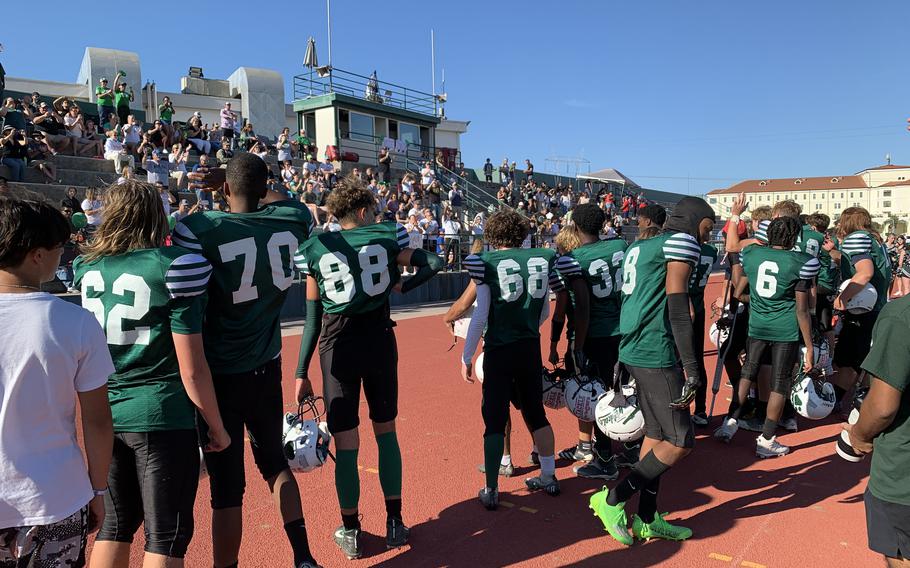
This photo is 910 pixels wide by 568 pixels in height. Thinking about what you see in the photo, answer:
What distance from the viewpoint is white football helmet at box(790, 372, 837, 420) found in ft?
16.2

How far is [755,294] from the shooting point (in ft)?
16.6

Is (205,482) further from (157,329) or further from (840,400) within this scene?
(840,400)

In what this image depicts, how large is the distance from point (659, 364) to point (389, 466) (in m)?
1.65

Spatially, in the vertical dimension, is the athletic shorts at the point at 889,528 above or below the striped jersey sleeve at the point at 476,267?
below

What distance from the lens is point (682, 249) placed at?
3428mm

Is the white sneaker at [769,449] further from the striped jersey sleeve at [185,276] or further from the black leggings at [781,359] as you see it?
the striped jersey sleeve at [185,276]

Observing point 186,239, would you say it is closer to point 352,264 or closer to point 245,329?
point 245,329

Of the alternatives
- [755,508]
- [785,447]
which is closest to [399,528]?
[755,508]

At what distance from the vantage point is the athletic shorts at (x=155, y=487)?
8.02ft

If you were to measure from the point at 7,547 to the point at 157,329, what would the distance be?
0.85 metres

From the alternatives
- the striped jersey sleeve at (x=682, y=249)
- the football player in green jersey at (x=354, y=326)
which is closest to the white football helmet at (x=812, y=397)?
the striped jersey sleeve at (x=682, y=249)

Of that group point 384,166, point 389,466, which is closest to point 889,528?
point 389,466

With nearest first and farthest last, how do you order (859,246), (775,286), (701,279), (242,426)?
(242,426)
(775,286)
(701,279)
(859,246)

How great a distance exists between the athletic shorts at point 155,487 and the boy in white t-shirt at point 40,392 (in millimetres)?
391
